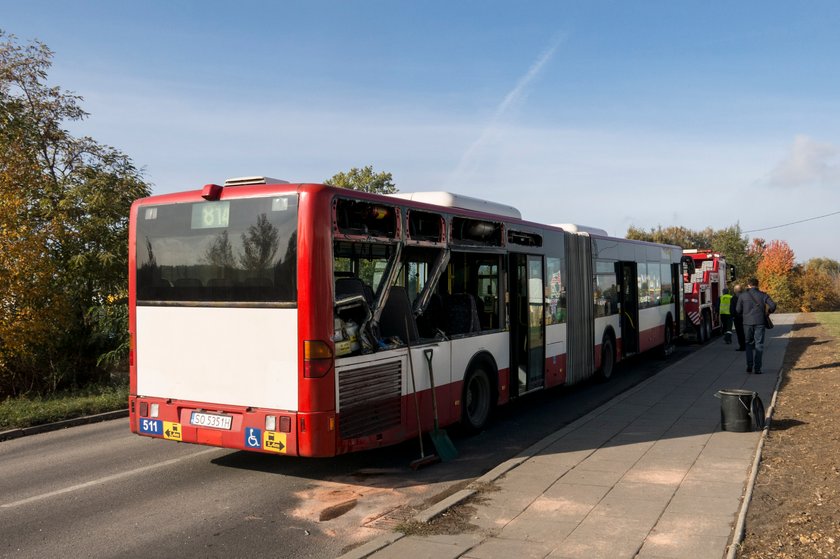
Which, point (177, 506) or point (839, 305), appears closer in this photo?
point (177, 506)

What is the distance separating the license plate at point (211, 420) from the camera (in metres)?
6.55

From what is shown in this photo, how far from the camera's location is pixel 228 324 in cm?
662

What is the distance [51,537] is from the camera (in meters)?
5.38

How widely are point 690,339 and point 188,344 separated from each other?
20103 millimetres

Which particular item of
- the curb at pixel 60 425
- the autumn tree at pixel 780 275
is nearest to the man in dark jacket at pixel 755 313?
the curb at pixel 60 425

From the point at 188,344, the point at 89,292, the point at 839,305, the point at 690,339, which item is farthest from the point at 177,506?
the point at 839,305

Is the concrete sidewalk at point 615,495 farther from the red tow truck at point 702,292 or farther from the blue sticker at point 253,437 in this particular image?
the red tow truck at point 702,292

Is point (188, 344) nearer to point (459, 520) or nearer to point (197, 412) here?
point (197, 412)

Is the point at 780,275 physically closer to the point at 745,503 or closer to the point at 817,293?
the point at 817,293

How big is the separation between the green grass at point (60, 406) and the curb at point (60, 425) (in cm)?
15

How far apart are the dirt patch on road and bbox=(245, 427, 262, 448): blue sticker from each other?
4.14 metres

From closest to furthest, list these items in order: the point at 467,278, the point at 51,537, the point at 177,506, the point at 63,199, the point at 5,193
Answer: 1. the point at 51,537
2. the point at 177,506
3. the point at 467,278
4. the point at 5,193
5. the point at 63,199

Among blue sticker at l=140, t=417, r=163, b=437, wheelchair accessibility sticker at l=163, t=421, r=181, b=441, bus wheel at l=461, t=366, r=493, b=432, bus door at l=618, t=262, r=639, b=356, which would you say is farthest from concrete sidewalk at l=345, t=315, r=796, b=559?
bus door at l=618, t=262, r=639, b=356

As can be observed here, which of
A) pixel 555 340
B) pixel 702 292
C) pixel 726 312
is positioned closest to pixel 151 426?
pixel 555 340
